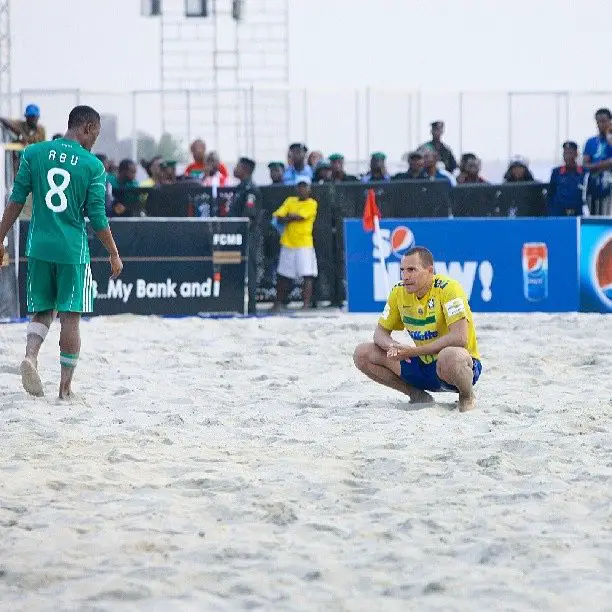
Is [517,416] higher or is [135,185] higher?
[135,185]

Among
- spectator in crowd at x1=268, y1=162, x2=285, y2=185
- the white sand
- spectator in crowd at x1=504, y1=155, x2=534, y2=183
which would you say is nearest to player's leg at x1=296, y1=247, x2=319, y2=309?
spectator in crowd at x1=268, y1=162, x2=285, y2=185

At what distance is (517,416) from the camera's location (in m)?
7.41

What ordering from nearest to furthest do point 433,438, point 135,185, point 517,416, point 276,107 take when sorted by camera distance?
1. point 433,438
2. point 517,416
3. point 135,185
4. point 276,107

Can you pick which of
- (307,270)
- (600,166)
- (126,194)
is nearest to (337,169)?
(307,270)

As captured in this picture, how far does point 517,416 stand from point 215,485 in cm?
241

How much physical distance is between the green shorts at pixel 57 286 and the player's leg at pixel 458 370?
2122 millimetres

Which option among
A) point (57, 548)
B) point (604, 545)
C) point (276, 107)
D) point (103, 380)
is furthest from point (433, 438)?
point (276, 107)

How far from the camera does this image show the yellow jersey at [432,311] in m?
7.54

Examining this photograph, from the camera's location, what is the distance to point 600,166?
49.2 ft

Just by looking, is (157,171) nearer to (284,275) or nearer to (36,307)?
(284,275)

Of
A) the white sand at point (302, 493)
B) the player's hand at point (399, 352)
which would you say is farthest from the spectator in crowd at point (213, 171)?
the player's hand at point (399, 352)

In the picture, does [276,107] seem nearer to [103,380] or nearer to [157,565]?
[103,380]

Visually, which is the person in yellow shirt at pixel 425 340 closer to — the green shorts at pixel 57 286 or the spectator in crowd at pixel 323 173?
the green shorts at pixel 57 286

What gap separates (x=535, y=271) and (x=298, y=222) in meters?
2.83
